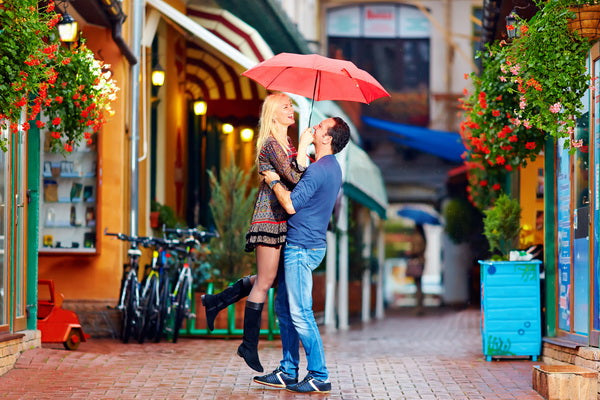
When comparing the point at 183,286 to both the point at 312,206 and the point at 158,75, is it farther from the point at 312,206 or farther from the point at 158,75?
the point at 312,206

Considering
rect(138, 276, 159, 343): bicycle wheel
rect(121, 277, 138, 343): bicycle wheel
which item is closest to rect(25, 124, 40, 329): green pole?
rect(121, 277, 138, 343): bicycle wheel

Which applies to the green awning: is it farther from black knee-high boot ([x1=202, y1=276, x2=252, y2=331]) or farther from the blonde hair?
black knee-high boot ([x1=202, y1=276, x2=252, y2=331])

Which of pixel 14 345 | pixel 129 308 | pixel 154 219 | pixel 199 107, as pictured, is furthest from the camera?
pixel 199 107

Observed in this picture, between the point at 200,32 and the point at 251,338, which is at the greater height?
the point at 200,32

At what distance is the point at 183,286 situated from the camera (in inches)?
407

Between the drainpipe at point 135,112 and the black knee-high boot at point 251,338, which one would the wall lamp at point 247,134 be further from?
the black knee-high boot at point 251,338

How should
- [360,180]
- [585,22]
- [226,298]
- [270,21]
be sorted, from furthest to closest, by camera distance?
[270,21] → [360,180] → [226,298] → [585,22]

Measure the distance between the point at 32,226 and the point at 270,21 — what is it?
22.3 ft

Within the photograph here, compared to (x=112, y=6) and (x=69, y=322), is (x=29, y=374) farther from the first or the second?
(x=112, y=6)

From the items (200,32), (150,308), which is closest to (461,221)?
(200,32)

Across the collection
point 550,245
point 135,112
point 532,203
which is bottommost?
point 550,245

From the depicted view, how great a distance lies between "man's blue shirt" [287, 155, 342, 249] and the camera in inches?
259

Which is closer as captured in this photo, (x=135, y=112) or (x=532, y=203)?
(x=532, y=203)

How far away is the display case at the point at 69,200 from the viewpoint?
10.7m
